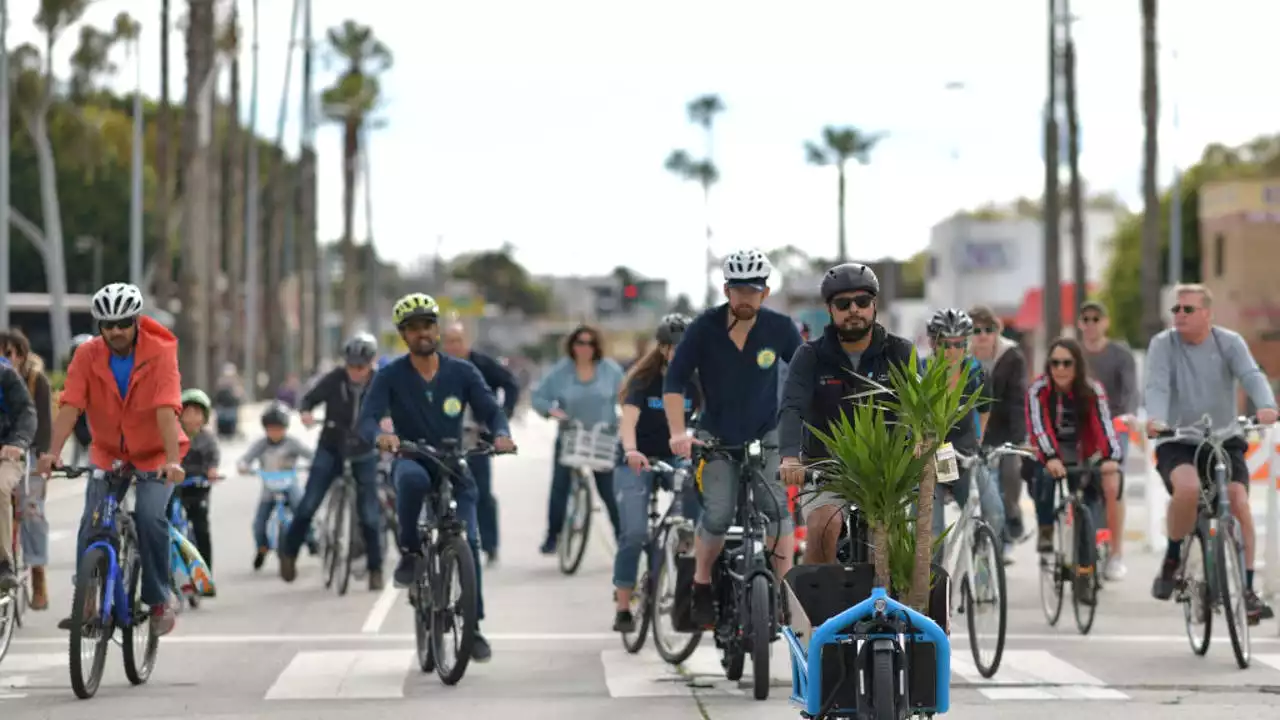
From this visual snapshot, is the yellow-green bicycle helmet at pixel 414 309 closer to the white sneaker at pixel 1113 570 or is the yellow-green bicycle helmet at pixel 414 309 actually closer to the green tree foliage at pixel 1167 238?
the white sneaker at pixel 1113 570

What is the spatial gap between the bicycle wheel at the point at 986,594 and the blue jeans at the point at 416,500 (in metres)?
2.35

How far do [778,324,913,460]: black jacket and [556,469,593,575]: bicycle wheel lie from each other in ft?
28.0

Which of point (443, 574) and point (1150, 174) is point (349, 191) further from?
point (443, 574)

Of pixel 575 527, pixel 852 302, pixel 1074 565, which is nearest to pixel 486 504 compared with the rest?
pixel 575 527

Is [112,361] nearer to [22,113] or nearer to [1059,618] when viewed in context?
[1059,618]

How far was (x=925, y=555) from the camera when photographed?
8.12m

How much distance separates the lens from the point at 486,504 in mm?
18141

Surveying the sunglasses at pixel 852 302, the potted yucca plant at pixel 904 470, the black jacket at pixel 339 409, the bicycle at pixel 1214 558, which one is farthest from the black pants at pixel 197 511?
the potted yucca plant at pixel 904 470

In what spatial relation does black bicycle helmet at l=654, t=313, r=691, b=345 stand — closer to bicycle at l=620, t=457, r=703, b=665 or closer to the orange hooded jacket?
bicycle at l=620, t=457, r=703, b=665

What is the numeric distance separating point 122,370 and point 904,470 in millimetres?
4445

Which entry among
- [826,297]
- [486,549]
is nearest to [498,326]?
[486,549]

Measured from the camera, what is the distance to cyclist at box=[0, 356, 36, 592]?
39.0ft

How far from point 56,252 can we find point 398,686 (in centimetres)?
5910

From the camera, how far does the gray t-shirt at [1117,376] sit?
680 inches
